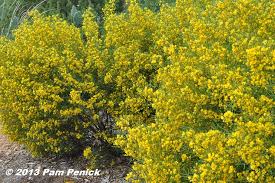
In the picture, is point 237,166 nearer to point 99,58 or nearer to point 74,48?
point 99,58

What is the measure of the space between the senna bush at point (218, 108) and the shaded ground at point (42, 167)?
1.95 meters

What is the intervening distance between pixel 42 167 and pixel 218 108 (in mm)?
3153

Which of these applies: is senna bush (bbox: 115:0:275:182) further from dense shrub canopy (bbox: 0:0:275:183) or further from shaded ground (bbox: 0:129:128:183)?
shaded ground (bbox: 0:129:128:183)

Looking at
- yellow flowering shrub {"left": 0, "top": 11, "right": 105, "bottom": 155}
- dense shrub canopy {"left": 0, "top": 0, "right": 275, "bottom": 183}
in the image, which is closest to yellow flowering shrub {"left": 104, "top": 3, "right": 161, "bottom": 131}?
dense shrub canopy {"left": 0, "top": 0, "right": 275, "bottom": 183}

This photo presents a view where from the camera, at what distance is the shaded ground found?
580cm

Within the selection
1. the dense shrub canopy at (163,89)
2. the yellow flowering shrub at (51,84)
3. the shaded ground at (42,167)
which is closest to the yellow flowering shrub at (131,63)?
the dense shrub canopy at (163,89)

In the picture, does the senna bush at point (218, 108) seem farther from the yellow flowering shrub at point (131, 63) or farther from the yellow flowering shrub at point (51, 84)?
the yellow flowering shrub at point (51, 84)

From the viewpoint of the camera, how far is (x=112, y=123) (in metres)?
5.80

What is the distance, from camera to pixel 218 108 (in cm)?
388

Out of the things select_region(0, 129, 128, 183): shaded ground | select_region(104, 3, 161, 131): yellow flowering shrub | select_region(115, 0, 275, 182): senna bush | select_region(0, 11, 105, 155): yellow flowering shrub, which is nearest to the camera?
select_region(115, 0, 275, 182): senna bush

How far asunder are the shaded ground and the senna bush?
1.95 metres

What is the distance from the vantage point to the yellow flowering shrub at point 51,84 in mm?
5324

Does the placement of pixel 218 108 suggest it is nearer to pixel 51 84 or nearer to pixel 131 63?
pixel 131 63

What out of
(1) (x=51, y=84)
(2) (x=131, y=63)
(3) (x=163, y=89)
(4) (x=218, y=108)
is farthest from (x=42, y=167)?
(4) (x=218, y=108)
